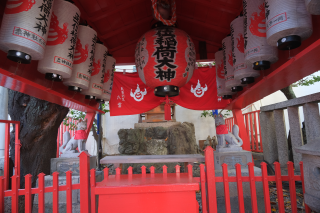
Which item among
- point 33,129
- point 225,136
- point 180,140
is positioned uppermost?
point 33,129

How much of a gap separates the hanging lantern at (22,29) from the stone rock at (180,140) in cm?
719

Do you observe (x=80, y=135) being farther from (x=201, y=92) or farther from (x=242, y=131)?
(x=242, y=131)

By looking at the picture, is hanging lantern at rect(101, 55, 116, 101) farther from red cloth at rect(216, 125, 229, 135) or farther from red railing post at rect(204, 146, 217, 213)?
red railing post at rect(204, 146, 217, 213)

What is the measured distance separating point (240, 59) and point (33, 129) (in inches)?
159

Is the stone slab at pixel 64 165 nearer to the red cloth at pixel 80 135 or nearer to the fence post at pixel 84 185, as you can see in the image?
the red cloth at pixel 80 135

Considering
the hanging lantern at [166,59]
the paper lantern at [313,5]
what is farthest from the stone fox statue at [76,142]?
the paper lantern at [313,5]

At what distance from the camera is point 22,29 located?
5.50 feet

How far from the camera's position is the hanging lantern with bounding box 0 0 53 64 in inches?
65.0

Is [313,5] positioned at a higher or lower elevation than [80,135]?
higher

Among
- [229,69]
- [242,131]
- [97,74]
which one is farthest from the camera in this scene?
[242,131]

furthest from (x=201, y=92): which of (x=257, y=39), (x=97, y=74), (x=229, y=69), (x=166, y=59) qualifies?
(x=257, y=39)

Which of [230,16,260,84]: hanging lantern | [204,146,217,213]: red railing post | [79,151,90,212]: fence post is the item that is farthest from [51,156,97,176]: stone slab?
[230,16,260,84]: hanging lantern

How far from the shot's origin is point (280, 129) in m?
4.32

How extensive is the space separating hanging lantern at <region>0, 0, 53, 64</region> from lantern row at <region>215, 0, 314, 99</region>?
80.0 inches
